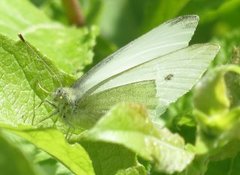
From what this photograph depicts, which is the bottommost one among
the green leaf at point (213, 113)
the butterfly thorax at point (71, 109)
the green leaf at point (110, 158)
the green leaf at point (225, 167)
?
the green leaf at point (225, 167)

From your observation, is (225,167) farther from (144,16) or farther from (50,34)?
(144,16)

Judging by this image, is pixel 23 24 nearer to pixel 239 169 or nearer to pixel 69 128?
pixel 69 128

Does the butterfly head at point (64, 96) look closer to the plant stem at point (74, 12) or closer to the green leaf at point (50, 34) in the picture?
the green leaf at point (50, 34)

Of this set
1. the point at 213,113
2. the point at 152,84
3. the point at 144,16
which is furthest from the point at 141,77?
the point at 144,16

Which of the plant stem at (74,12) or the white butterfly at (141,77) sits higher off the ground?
the plant stem at (74,12)

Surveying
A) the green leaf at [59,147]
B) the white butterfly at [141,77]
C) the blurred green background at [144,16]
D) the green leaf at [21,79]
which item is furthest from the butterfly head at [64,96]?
the blurred green background at [144,16]

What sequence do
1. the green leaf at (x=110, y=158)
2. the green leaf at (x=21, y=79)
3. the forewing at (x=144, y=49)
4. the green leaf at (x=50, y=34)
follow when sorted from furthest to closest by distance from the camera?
1. the green leaf at (x=50, y=34)
2. the forewing at (x=144, y=49)
3. the green leaf at (x=21, y=79)
4. the green leaf at (x=110, y=158)

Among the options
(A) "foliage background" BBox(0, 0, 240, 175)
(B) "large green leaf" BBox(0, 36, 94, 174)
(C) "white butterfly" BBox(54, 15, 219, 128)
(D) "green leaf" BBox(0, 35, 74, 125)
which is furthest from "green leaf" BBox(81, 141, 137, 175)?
(C) "white butterfly" BBox(54, 15, 219, 128)
